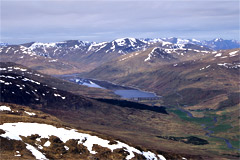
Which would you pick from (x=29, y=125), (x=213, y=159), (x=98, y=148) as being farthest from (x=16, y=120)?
(x=213, y=159)

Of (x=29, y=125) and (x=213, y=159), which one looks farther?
(x=213, y=159)

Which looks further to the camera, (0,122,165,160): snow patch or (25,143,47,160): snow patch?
(0,122,165,160): snow patch

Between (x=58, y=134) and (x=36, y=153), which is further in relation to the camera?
(x=58, y=134)

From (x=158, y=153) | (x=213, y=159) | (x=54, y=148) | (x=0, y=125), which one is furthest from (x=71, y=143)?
(x=213, y=159)

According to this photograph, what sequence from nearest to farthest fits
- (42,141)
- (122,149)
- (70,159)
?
(70,159)
(42,141)
(122,149)

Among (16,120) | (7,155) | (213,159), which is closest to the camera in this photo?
(7,155)

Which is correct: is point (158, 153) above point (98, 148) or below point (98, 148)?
below

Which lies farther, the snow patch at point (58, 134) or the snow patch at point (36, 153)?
the snow patch at point (58, 134)

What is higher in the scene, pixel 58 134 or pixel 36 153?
pixel 58 134

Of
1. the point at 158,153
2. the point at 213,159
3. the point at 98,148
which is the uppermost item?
the point at 98,148

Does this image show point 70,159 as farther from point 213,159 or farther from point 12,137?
point 213,159
